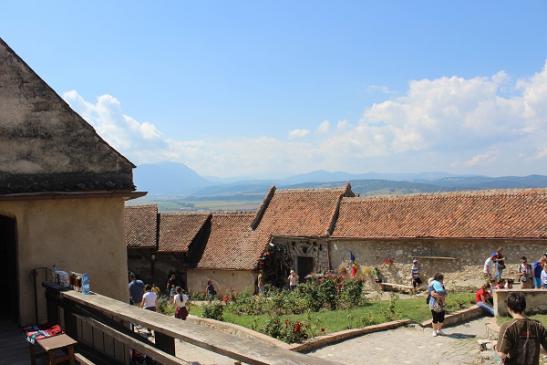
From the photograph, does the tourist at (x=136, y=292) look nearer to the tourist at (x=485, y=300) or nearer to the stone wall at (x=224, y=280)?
the tourist at (x=485, y=300)

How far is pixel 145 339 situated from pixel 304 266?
24.0 metres

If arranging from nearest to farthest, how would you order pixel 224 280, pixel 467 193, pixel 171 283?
pixel 467 193
pixel 224 280
pixel 171 283

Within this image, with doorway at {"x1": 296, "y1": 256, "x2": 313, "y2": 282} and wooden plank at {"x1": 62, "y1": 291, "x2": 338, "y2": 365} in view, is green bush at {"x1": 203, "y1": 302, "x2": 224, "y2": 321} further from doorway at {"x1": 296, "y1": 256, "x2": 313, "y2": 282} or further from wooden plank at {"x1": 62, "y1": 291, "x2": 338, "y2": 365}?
doorway at {"x1": 296, "y1": 256, "x2": 313, "y2": 282}

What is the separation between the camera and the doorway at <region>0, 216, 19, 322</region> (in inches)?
348

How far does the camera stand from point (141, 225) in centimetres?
3394

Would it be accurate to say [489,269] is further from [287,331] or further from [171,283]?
[171,283]

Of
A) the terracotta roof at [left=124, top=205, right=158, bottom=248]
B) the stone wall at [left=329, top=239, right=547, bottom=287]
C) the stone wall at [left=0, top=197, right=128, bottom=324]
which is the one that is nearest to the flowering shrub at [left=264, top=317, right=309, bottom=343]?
the stone wall at [left=0, top=197, right=128, bottom=324]

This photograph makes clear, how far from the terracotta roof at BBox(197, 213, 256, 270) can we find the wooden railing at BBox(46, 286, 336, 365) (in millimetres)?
20989

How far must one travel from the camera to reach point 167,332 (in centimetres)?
484

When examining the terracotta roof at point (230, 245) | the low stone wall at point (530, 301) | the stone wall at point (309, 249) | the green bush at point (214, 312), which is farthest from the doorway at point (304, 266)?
the low stone wall at point (530, 301)

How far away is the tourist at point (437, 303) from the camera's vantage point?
13281mm

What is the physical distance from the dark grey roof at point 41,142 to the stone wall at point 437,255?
1887 centimetres

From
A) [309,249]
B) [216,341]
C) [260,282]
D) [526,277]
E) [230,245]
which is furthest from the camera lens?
[230,245]

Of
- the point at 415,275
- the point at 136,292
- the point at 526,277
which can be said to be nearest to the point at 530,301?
the point at 526,277
